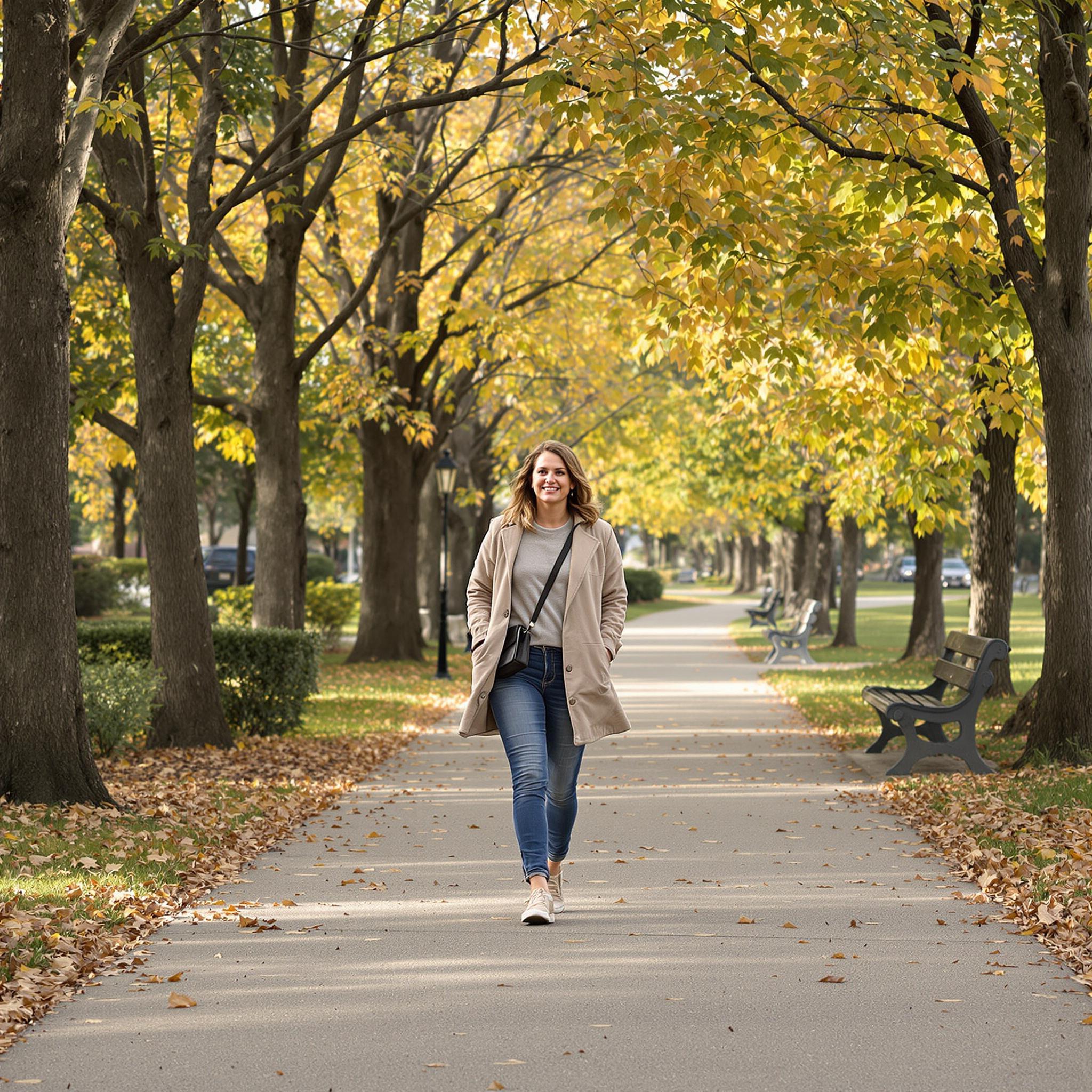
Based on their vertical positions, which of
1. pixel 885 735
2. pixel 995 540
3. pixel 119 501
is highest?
pixel 119 501

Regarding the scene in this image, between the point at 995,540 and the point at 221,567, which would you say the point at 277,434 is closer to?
the point at 995,540

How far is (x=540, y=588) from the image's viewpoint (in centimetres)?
613

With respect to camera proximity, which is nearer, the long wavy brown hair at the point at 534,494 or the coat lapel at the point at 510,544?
the coat lapel at the point at 510,544

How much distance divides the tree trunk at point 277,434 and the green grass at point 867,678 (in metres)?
6.07

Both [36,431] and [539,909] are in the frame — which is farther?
[36,431]

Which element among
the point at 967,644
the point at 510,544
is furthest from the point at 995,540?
the point at 510,544

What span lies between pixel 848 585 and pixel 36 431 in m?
22.7

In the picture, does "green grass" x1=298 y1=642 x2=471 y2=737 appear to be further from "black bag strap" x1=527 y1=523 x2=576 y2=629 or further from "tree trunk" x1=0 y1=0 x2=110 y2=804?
"black bag strap" x1=527 y1=523 x2=576 y2=629

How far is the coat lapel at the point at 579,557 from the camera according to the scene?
20.0 ft

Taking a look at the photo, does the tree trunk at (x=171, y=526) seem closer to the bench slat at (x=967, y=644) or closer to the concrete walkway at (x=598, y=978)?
the concrete walkway at (x=598, y=978)

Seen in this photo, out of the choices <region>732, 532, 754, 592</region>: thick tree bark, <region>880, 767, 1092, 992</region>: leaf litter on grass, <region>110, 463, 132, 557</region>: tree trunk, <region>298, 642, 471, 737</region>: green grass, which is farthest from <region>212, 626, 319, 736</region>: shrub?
<region>732, 532, 754, 592</region>: thick tree bark

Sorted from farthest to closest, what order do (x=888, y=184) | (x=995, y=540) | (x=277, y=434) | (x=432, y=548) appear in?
1. (x=432, y=548)
2. (x=995, y=540)
3. (x=277, y=434)
4. (x=888, y=184)

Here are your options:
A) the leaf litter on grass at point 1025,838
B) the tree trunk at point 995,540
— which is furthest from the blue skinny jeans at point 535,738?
the tree trunk at point 995,540

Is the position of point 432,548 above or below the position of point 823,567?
above
